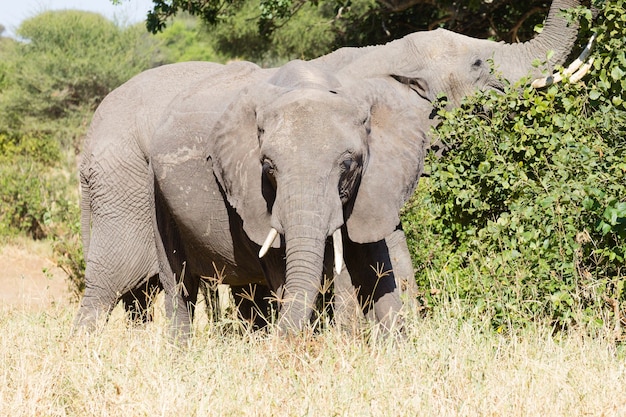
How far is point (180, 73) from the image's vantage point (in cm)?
708

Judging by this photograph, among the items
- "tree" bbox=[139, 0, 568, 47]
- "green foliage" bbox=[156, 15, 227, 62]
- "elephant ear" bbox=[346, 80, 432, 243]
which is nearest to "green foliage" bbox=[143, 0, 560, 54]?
"tree" bbox=[139, 0, 568, 47]

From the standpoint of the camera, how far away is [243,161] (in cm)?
541

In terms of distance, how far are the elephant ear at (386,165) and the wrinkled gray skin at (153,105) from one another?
806 millimetres

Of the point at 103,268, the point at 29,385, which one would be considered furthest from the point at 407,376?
the point at 103,268

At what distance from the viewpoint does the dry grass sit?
415 cm

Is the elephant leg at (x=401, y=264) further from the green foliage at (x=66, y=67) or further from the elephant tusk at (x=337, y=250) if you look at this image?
the green foliage at (x=66, y=67)

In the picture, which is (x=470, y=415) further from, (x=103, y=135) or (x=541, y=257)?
(x=103, y=135)

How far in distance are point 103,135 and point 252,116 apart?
1.69 meters

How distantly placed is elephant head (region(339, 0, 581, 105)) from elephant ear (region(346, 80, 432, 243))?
32.1 inches

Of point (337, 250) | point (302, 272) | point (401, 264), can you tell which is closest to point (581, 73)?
point (401, 264)

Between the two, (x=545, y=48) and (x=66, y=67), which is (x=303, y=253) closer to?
(x=545, y=48)

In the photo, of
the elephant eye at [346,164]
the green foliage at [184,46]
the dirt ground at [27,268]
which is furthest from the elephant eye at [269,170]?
the green foliage at [184,46]

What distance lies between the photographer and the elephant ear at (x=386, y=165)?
5246mm

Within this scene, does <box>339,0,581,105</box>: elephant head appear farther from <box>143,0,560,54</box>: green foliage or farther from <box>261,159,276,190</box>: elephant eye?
<box>143,0,560,54</box>: green foliage
